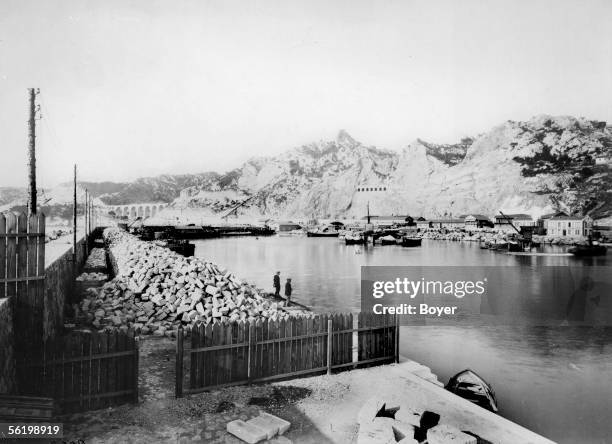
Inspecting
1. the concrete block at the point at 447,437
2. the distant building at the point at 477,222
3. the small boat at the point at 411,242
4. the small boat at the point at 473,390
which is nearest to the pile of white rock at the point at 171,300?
the small boat at the point at 473,390

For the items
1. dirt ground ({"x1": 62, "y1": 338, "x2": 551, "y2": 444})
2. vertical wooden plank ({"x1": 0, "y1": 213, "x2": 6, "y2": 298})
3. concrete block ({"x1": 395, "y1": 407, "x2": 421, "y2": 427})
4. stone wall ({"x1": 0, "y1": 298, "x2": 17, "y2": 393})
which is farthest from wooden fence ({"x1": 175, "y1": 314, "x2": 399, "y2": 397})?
vertical wooden plank ({"x1": 0, "y1": 213, "x2": 6, "y2": 298})

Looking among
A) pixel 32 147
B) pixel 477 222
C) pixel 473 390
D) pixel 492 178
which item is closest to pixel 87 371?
pixel 473 390

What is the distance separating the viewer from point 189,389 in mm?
7426

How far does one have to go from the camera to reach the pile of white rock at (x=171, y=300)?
12.6 meters

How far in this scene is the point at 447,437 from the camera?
18.4 feet

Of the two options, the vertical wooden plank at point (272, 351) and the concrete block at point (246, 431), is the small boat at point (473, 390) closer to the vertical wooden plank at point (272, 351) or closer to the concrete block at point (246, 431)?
the vertical wooden plank at point (272, 351)

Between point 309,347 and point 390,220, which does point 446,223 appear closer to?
point 390,220

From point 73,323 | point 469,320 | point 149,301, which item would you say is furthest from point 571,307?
point 73,323

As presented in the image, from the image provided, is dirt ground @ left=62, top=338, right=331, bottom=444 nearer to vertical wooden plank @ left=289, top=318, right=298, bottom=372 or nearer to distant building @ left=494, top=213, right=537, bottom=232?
vertical wooden plank @ left=289, top=318, right=298, bottom=372

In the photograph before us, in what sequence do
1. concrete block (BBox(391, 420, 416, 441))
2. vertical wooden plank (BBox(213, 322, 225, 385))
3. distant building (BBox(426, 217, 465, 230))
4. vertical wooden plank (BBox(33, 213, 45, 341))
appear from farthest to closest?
distant building (BBox(426, 217, 465, 230)), vertical wooden plank (BBox(213, 322, 225, 385)), vertical wooden plank (BBox(33, 213, 45, 341)), concrete block (BBox(391, 420, 416, 441))

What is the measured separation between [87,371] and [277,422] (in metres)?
3.13

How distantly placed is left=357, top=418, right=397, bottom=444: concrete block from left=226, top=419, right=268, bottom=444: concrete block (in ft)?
4.43

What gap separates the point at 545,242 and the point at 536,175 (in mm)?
46429

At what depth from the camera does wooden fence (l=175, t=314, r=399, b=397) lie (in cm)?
746
